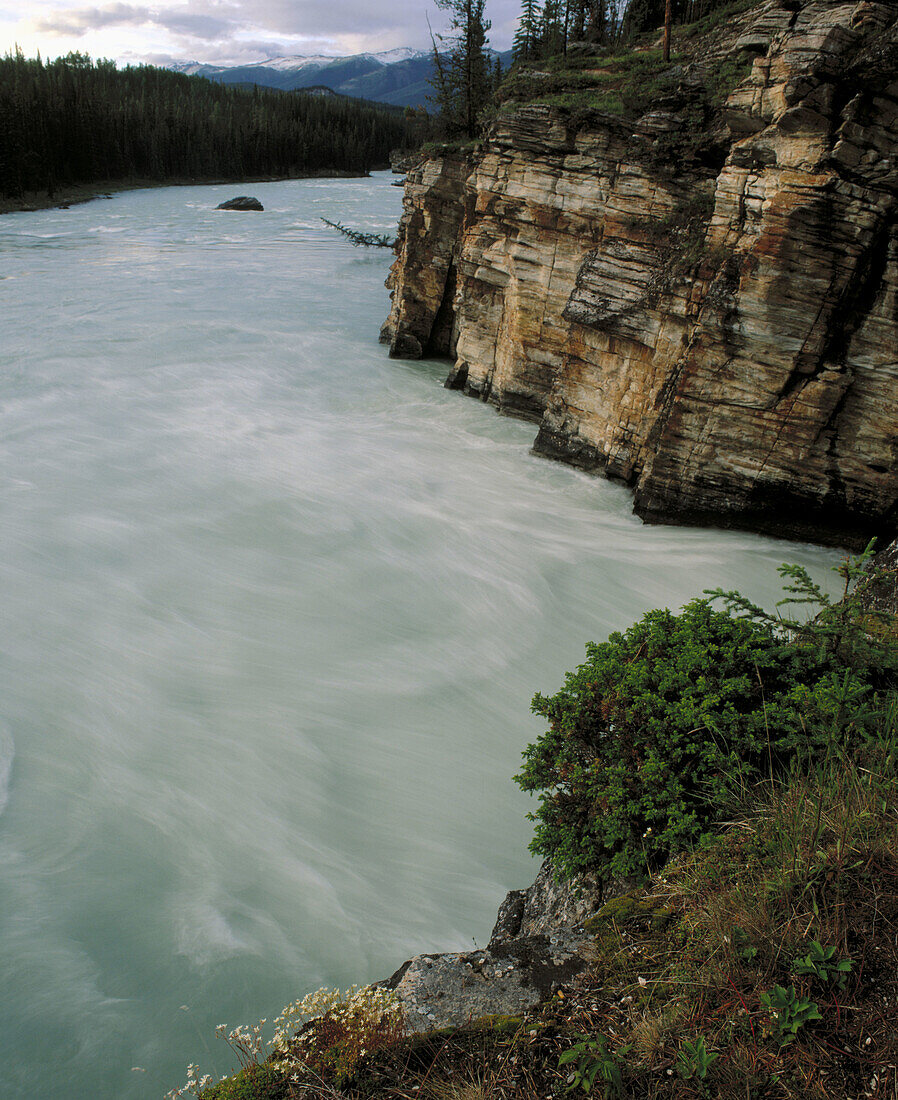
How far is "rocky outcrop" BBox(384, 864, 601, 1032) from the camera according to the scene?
2693mm

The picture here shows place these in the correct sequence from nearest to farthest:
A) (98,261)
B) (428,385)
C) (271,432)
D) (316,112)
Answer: (271,432), (428,385), (98,261), (316,112)

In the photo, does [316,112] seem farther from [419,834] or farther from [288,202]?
[419,834]

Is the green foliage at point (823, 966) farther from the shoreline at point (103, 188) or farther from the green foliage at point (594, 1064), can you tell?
the shoreline at point (103, 188)

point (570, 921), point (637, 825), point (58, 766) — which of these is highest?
point (637, 825)

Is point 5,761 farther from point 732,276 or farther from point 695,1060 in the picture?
point 732,276

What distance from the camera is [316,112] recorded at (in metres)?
90.1

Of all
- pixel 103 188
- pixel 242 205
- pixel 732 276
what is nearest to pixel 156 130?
pixel 103 188

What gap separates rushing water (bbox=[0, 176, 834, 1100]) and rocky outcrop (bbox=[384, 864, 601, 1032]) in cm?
197

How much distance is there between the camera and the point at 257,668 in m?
7.60

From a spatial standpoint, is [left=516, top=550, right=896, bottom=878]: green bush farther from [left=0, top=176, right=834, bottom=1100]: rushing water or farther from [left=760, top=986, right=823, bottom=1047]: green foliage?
[left=0, top=176, right=834, bottom=1100]: rushing water

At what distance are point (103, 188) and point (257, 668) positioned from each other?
221 ft

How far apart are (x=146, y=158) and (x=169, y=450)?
71308mm

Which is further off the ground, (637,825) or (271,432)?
(637,825)

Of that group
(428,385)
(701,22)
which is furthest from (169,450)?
(701,22)
